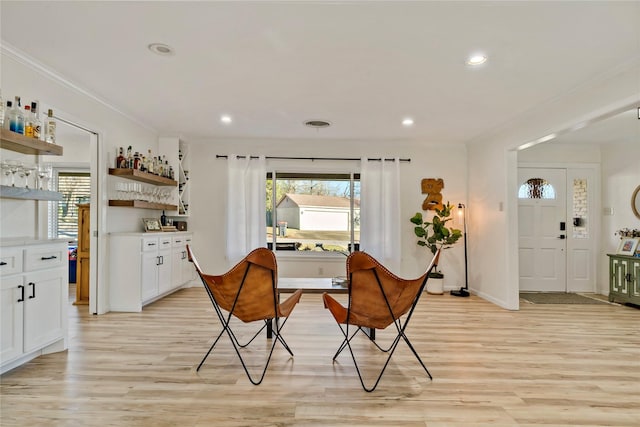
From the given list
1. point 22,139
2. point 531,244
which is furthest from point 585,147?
point 22,139

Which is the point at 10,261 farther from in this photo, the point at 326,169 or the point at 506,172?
the point at 506,172

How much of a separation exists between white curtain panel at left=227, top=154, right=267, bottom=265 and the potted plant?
97.4 inches

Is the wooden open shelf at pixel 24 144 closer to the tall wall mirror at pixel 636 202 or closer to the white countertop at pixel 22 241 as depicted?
the white countertop at pixel 22 241

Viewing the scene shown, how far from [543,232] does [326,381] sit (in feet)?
16.6

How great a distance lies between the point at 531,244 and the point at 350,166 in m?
3.29

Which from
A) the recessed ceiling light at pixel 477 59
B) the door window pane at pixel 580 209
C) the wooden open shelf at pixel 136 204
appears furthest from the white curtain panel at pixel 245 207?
the door window pane at pixel 580 209

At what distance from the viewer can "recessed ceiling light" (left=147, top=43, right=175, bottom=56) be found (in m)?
2.62

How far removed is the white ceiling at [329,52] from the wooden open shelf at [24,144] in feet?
2.38

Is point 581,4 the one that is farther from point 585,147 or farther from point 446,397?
point 585,147

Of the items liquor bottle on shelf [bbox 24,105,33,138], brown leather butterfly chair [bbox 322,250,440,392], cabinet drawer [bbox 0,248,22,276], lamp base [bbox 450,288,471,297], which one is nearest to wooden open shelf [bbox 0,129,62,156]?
liquor bottle on shelf [bbox 24,105,33,138]

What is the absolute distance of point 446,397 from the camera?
2203mm

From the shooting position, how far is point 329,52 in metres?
2.71

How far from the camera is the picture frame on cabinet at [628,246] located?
16.2ft

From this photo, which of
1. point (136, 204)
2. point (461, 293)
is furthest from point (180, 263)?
point (461, 293)
